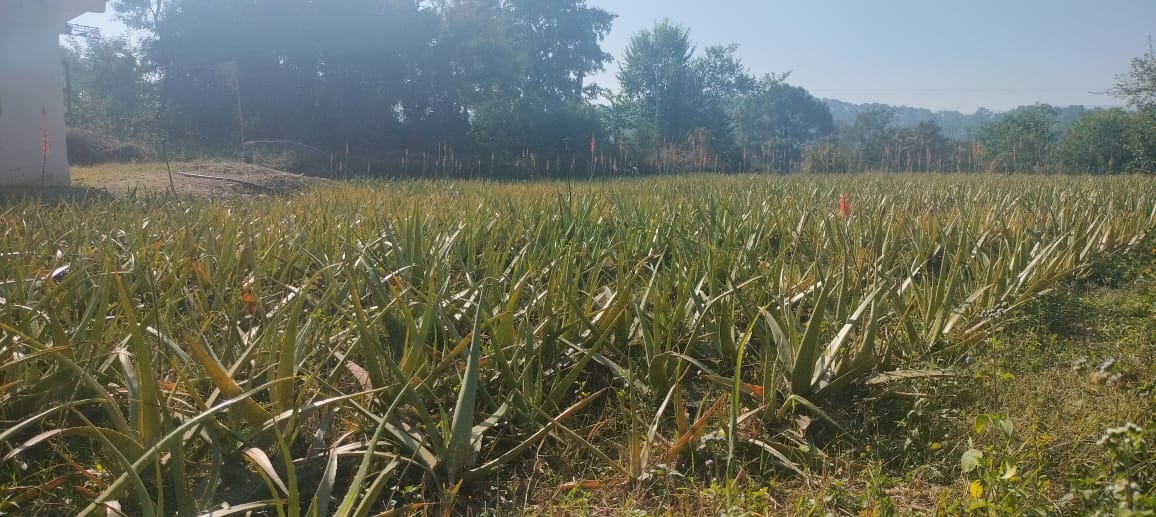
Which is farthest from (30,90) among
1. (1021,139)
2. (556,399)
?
(1021,139)

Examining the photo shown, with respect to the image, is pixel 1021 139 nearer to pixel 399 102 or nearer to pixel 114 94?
pixel 399 102

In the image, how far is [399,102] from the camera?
19.5 metres

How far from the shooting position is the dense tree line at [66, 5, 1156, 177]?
1708 cm

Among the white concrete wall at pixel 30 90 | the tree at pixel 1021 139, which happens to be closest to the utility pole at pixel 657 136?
the tree at pixel 1021 139

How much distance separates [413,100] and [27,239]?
1769cm

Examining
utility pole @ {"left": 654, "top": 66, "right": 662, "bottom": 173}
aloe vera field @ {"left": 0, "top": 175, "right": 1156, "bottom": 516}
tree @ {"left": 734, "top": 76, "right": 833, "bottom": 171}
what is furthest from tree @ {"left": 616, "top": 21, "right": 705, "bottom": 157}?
aloe vera field @ {"left": 0, "top": 175, "right": 1156, "bottom": 516}

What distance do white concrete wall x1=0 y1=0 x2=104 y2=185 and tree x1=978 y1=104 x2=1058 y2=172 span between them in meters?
17.8

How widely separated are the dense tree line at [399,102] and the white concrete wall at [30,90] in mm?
5800

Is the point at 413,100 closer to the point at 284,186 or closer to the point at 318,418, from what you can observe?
the point at 284,186

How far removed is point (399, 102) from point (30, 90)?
1167 cm

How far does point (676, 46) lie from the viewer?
3023cm

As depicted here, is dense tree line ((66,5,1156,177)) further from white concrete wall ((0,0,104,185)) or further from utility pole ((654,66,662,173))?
white concrete wall ((0,0,104,185))

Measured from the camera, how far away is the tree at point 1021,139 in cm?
1745

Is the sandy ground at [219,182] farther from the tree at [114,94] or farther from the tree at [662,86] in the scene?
the tree at [662,86]
